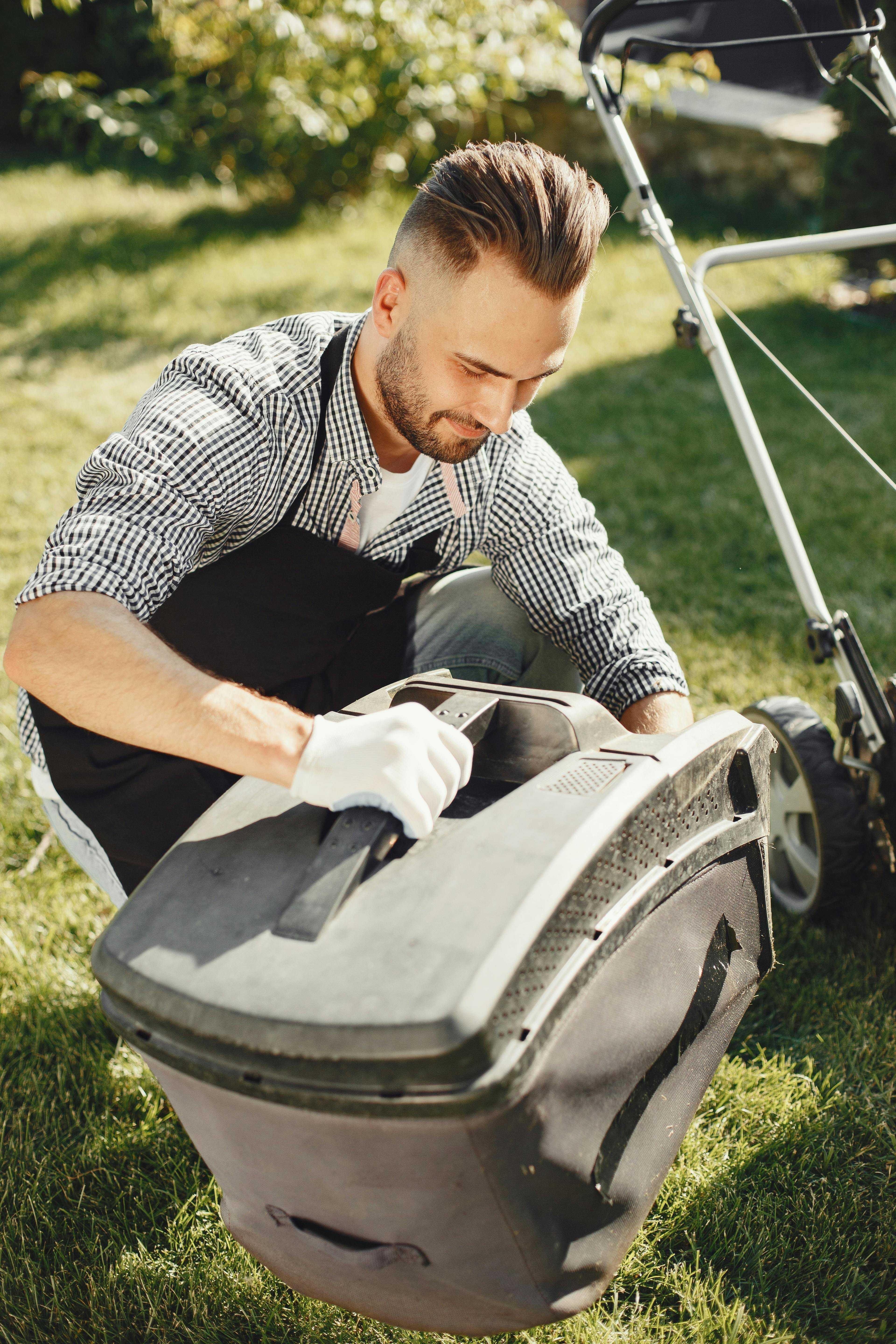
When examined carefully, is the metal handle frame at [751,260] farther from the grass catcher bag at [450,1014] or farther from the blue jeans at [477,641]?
the grass catcher bag at [450,1014]

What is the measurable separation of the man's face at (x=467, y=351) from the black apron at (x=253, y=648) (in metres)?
0.16

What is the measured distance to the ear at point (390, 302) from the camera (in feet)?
5.26

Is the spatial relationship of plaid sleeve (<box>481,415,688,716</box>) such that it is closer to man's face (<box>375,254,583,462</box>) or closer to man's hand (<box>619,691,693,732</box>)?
man's hand (<box>619,691,693,732</box>)

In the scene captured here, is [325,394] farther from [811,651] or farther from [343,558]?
[811,651]

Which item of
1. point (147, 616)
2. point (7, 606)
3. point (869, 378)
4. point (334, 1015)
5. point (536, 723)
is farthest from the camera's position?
point (869, 378)

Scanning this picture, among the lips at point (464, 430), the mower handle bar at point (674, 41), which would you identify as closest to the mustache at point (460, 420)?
the lips at point (464, 430)

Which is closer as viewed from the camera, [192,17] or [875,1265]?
[875,1265]

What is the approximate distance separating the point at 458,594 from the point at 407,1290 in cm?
121

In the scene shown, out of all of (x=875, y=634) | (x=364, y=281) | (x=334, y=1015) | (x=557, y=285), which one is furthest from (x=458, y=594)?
(x=364, y=281)

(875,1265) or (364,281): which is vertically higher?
(364,281)

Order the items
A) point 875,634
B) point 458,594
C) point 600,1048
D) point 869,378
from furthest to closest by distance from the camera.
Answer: point 869,378 → point 875,634 → point 458,594 → point 600,1048

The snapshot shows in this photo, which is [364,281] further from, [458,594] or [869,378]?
[458,594]

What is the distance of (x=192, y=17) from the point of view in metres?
6.22

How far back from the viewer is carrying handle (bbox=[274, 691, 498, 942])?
3.19 ft
